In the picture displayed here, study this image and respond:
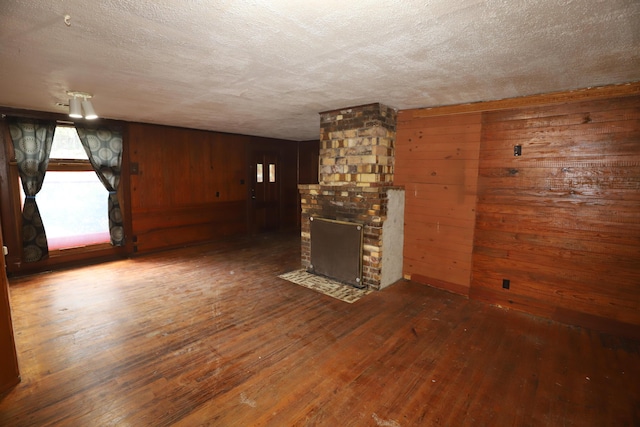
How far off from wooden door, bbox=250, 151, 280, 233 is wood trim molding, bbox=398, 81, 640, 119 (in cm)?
389

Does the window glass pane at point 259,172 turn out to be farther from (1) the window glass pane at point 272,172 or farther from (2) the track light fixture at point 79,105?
(2) the track light fixture at point 79,105

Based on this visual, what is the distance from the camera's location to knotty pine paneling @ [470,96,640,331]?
2.71 metres

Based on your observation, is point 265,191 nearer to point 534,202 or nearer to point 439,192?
point 439,192

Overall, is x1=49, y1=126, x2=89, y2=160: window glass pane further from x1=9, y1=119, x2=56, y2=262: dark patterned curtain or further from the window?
x1=9, y1=119, x2=56, y2=262: dark patterned curtain

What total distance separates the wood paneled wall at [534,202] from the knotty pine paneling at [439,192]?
12 mm

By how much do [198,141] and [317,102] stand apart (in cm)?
326

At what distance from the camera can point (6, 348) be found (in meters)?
2.01

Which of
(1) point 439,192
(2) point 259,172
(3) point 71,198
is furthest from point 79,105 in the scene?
(2) point 259,172

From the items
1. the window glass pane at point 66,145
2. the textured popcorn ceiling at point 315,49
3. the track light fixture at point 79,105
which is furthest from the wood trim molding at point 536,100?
the window glass pane at point 66,145

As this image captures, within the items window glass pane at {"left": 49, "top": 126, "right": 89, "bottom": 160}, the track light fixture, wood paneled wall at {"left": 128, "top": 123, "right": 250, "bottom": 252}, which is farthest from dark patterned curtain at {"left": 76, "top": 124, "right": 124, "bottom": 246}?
the track light fixture

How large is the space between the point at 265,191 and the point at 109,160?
3148 mm

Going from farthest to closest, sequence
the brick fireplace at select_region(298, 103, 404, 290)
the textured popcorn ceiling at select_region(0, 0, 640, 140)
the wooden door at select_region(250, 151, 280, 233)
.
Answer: the wooden door at select_region(250, 151, 280, 233) → the brick fireplace at select_region(298, 103, 404, 290) → the textured popcorn ceiling at select_region(0, 0, 640, 140)

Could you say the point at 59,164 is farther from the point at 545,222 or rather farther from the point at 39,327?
the point at 545,222

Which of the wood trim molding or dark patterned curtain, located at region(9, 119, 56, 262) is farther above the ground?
the wood trim molding
